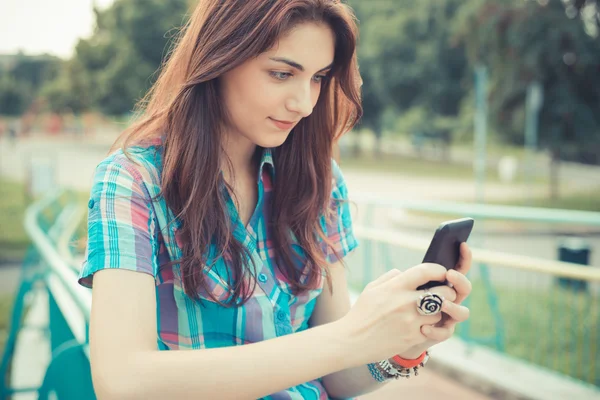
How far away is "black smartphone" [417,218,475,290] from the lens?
1127 mm

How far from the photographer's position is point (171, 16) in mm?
24234

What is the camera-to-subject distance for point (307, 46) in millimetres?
1264

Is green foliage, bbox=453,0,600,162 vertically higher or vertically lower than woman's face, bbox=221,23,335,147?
higher

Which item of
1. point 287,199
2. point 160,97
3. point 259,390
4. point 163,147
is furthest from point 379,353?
point 160,97

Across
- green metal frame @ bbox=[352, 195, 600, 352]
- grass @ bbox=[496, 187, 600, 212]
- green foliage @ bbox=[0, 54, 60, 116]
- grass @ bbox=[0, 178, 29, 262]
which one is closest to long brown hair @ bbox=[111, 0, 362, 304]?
green metal frame @ bbox=[352, 195, 600, 352]

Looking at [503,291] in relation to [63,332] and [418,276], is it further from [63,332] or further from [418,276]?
[418,276]

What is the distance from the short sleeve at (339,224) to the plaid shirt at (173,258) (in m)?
0.03

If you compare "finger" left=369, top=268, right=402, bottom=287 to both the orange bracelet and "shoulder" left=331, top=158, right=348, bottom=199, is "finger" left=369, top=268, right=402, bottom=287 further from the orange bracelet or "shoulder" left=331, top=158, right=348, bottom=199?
"shoulder" left=331, top=158, right=348, bottom=199

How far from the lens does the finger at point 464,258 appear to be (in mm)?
1161

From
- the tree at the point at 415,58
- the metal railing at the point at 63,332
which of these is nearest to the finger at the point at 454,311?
the metal railing at the point at 63,332

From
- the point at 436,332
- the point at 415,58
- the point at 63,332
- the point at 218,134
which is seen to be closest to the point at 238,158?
the point at 218,134

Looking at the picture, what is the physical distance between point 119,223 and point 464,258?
2.19ft

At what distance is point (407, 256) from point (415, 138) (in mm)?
34405

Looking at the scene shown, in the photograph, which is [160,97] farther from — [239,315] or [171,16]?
[171,16]
